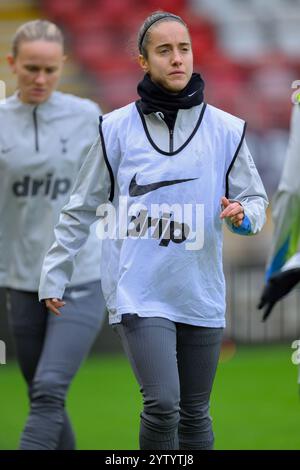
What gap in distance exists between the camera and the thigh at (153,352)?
4.11 metres

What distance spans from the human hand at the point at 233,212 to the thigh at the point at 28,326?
5.32 feet

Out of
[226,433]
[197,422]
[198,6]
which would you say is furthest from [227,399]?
[198,6]

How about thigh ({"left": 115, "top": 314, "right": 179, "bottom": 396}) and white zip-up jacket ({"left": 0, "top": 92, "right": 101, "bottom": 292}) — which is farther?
white zip-up jacket ({"left": 0, "top": 92, "right": 101, "bottom": 292})

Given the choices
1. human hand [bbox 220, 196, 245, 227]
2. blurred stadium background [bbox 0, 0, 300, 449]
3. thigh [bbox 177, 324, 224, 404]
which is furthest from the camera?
blurred stadium background [bbox 0, 0, 300, 449]

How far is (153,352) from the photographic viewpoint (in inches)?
163

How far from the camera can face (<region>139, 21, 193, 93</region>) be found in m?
4.26

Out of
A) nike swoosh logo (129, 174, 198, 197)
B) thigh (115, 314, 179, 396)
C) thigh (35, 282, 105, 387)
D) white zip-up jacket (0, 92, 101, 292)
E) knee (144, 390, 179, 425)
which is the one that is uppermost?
white zip-up jacket (0, 92, 101, 292)

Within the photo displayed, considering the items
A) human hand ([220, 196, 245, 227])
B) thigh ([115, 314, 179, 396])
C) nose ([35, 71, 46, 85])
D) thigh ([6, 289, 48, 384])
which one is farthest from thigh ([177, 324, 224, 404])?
nose ([35, 71, 46, 85])

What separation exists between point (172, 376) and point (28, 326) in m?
1.47

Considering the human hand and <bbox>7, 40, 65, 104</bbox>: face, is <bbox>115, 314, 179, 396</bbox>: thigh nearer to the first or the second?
the human hand

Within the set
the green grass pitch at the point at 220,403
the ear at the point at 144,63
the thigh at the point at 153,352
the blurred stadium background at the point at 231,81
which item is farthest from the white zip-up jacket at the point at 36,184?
the blurred stadium background at the point at 231,81

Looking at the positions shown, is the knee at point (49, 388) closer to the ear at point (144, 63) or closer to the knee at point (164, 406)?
the knee at point (164, 406)

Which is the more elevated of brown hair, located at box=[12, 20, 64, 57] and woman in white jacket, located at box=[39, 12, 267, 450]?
brown hair, located at box=[12, 20, 64, 57]

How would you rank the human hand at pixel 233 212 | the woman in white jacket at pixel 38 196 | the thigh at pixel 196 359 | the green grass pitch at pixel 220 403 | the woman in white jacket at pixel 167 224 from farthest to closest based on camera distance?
the green grass pitch at pixel 220 403, the woman in white jacket at pixel 38 196, the thigh at pixel 196 359, the woman in white jacket at pixel 167 224, the human hand at pixel 233 212
